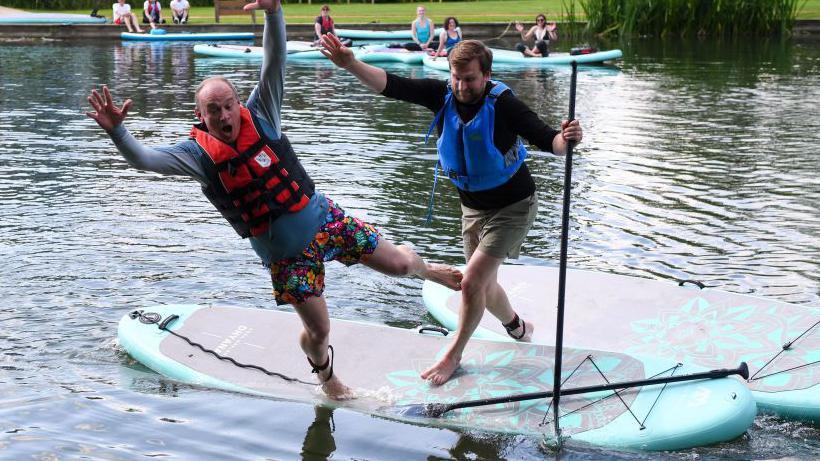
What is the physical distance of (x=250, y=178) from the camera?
16.3 feet

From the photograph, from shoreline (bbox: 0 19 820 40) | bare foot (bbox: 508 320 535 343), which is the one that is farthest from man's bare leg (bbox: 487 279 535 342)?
shoreline (bbox: 0 19 820 40)

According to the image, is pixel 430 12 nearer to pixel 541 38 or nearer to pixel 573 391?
pixel 541 38

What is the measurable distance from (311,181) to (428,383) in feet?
4.67

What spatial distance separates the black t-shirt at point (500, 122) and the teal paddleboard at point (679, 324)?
1344 millimetres

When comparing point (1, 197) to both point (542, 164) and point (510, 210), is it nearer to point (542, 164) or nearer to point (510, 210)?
point (542, 164)

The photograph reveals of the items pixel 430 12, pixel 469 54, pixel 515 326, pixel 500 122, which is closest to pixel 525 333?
pixel 515 326

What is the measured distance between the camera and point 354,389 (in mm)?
5844

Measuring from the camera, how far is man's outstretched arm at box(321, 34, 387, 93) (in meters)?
5.36

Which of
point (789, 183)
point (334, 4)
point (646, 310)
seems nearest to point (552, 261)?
point (646, 310)

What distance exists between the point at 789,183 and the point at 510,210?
21.3 feet

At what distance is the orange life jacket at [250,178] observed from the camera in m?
4.94

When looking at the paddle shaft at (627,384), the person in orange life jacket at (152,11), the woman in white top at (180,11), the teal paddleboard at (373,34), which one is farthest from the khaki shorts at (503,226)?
the woman in white top at (180,11)

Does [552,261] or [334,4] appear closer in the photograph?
[552,261]

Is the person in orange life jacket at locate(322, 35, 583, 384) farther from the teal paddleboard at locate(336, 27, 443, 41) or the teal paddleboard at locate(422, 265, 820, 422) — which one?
the teal paddleboard at locate(336, 27, 443, 41)
